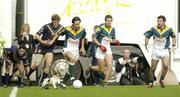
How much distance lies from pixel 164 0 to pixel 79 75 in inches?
127

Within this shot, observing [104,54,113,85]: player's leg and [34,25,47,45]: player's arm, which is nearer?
[34,25,47,45]: player's arm

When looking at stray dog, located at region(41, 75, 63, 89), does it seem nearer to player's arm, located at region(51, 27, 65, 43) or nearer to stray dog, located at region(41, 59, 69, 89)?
stray dog, located at region(41, 59, 69, 89)

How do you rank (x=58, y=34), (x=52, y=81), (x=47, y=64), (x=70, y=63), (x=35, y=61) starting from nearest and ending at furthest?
(x=52, y=81) → (x=47, y=64) → (x=70, y=63) → (x=58, y=34) → (x=35, y=61)

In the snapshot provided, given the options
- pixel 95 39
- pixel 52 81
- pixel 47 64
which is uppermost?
pixel 95 39

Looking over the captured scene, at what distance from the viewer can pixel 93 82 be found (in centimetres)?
1747

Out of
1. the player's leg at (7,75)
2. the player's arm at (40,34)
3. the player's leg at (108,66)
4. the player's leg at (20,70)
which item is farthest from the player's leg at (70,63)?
the player's leg at (7,75)

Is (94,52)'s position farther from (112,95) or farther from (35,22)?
(112,95)

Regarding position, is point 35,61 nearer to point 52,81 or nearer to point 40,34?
point 40,34

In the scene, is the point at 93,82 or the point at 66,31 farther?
the point at 93,82

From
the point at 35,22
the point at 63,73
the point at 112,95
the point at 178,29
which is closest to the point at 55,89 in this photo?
the point at 63,73

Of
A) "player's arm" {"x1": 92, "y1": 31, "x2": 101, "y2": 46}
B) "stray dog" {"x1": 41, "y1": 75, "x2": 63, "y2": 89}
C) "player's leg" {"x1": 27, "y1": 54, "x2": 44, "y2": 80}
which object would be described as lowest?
"stray dog" {"x1": 41, "y1": 75, "x2": 63, "y2": 89}

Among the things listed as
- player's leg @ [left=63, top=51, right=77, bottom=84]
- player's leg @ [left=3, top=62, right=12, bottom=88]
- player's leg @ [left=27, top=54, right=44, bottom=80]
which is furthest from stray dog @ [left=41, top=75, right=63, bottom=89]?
player's leg @ [left=27, top=54, right=44, bottom=80]

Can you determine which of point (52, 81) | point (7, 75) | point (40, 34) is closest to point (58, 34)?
point (40, 34)

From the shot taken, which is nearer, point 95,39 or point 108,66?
point 108,66
